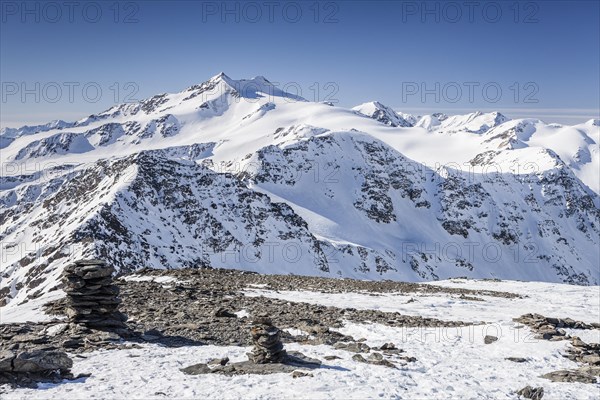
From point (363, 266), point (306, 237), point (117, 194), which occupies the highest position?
point (117, 194)

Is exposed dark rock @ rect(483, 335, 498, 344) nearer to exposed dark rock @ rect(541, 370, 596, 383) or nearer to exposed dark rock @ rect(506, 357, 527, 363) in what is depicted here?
exposed dark rock @ rect(506, 357, 527, 363)

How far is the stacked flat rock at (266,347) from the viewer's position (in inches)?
552

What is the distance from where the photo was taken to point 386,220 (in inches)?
7470

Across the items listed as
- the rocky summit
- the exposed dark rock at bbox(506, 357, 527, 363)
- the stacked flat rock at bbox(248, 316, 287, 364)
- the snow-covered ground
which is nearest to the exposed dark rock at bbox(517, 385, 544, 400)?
the rocky summit

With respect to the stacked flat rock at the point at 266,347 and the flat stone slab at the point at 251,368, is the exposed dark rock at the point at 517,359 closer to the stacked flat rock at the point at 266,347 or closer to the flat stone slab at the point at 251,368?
the flat stone slab at the point at 251,368

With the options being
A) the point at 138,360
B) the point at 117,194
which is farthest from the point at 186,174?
the point at 138,360

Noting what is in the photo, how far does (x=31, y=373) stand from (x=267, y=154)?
584ft

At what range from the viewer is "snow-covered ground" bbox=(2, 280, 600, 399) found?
11891mm

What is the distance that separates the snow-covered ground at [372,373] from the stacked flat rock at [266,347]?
0.74 meters

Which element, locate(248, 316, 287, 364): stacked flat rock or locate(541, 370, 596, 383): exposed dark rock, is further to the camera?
locate(541, 370, 596, 383): exposed dark rock

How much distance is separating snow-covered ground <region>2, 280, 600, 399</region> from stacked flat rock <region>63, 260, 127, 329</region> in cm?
251

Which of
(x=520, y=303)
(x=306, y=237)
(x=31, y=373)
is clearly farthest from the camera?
(x=306, y=237)

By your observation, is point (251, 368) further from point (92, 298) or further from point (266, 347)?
point (92, 298)

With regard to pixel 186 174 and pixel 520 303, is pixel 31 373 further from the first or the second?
pixel 186 174
